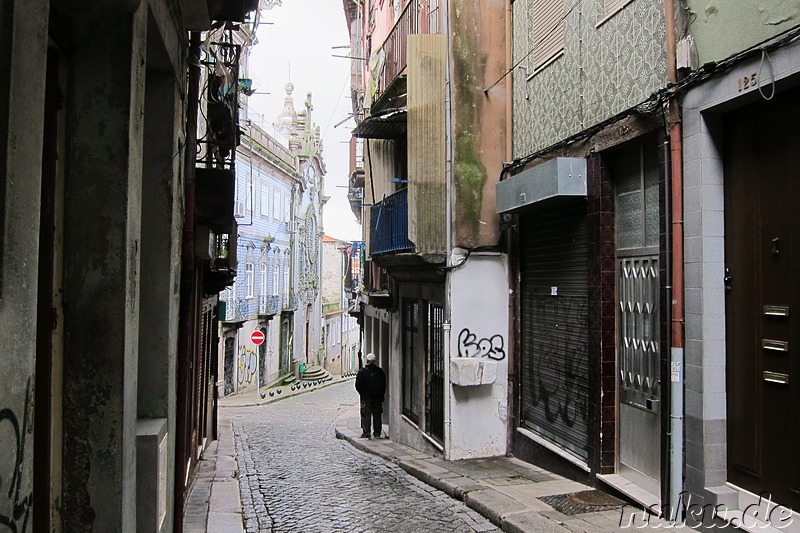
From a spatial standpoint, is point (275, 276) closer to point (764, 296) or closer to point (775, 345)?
point (764, 296)

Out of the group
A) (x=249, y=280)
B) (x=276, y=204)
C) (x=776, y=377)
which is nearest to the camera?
(x=776, y=377)

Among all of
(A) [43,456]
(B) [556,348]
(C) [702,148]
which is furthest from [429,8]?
(A) [43,456]

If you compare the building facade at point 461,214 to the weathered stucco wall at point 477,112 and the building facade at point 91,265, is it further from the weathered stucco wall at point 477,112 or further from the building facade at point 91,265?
the building facade at point 91,265

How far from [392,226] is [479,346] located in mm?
3425

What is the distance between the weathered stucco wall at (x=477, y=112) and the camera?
1094 centimetres

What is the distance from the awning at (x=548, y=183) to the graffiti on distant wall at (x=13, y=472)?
677cm

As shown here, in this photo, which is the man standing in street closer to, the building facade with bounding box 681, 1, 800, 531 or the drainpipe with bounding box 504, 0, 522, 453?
the drainpipe with bounding box 504, 0, 522, 453

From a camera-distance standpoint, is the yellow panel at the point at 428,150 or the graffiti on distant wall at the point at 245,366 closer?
the yellow panel at the point at 428,150

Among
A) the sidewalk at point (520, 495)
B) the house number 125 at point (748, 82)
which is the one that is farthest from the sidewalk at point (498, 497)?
the house number 125 at point (748, 82)

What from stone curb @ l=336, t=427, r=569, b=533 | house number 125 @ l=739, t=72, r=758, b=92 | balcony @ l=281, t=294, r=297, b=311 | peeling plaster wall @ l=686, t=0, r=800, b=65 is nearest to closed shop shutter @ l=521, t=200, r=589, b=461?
stone curb @ l=336, t=427, r=569, b=533

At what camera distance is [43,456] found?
11.4ft

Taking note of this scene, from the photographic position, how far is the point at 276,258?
37.6 metres

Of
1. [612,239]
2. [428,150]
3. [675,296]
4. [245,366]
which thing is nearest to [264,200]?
[245,366]

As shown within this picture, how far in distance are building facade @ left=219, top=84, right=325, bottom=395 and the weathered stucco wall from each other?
12.9 metres
